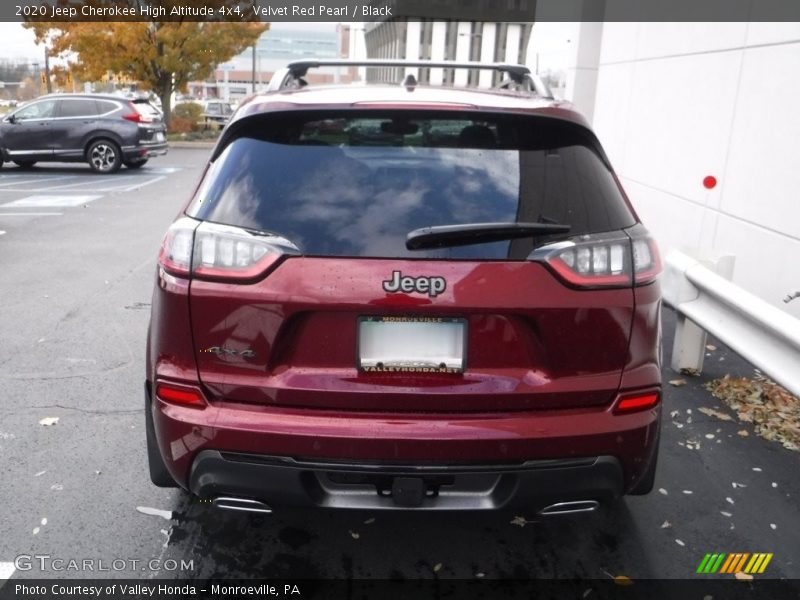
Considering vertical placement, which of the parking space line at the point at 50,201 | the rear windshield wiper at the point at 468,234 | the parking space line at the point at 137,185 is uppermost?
the rear windshield wiper at the point at 468,234

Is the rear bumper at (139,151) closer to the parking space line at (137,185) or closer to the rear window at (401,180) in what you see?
the parking space line at (137,185)

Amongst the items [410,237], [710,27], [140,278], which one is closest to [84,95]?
[140,278]

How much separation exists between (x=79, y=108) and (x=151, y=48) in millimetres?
12581

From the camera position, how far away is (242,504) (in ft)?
8.72

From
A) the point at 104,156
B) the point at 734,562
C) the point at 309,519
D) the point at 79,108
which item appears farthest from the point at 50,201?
the point at 734,562

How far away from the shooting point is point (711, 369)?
554cm

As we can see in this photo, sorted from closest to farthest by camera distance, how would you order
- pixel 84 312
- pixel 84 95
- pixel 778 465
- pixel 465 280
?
pixel 465 280
pixel 778 465
pixel 84 312
pixel 84 95

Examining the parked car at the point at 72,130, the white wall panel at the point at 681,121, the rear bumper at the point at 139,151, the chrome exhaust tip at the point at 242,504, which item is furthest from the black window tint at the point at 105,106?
the chrome exhaust tip at the point at 242,504

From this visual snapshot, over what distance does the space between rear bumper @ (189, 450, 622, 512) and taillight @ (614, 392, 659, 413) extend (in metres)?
0.18

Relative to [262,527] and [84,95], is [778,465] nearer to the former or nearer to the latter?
[262,527]

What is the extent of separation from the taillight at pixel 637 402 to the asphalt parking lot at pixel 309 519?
55 centimetres

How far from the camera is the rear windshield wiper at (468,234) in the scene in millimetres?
2465

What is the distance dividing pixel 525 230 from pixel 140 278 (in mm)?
6186

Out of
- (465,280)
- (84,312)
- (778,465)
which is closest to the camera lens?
(465,280)
